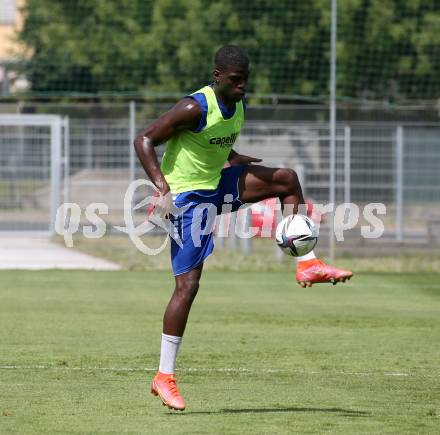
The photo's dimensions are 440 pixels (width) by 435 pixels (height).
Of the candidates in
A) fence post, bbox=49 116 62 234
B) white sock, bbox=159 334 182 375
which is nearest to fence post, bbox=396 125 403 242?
fence post, bbox=49 116 62 234

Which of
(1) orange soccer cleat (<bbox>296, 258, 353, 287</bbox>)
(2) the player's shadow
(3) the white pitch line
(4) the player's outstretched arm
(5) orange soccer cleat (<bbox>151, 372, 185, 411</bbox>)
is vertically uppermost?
(4) the player's outstretched arm

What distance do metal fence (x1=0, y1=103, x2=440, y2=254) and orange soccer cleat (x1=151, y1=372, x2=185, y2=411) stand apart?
13581 millimetres

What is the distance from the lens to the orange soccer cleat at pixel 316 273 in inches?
304

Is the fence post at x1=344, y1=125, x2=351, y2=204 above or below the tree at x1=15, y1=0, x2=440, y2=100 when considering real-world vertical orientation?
below

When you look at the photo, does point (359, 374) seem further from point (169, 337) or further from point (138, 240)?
point (138, 240)

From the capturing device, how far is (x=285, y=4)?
28.6 metres

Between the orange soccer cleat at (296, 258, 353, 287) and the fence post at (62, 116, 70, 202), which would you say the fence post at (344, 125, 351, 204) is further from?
the orange soccer cleat at (296, 258, 353, 287)

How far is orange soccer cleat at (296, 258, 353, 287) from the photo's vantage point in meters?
7.71

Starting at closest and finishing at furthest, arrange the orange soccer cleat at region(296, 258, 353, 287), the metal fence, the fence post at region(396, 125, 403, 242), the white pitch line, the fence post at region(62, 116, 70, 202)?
the orange soccer cleat at region(296, 258, 353, 287) → the white pitch line → the metal fence → the fence post at region(396, 125, 403, 242) → the fence post at region(62, 116, 70, 202)

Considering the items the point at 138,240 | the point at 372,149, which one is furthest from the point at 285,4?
the point at 138,240

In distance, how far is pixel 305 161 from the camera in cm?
2209

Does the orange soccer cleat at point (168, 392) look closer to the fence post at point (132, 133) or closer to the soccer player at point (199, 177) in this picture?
the soccer player at point (199, 177)

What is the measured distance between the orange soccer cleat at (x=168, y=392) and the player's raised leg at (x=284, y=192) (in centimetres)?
108

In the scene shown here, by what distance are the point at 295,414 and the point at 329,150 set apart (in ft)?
46.8
